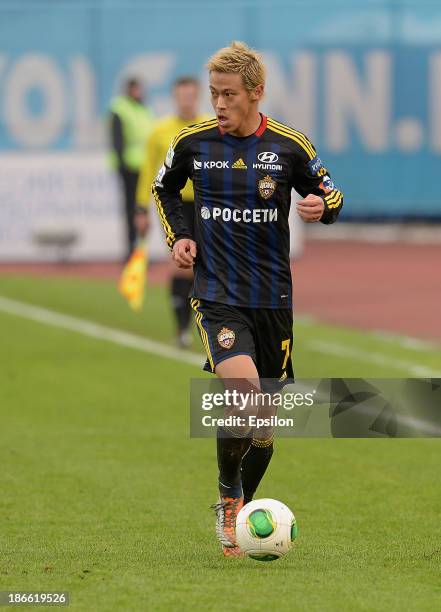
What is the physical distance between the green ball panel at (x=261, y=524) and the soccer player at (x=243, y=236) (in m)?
0.28

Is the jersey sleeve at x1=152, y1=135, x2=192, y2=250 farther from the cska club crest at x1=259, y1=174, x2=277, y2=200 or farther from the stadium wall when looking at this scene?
the stadium wall

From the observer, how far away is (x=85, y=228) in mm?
22344

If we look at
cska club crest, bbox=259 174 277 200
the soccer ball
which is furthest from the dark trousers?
the soccer ball

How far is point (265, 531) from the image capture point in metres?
5.98

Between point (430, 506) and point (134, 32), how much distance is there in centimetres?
2068

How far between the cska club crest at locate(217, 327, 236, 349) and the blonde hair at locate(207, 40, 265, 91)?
984 mm

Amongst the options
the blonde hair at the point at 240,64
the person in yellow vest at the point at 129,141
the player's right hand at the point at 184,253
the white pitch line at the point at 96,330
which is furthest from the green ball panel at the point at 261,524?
the person in yellow vest at the point at 129,141

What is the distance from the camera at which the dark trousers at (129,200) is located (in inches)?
829

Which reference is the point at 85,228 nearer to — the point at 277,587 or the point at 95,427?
the point at 95,427

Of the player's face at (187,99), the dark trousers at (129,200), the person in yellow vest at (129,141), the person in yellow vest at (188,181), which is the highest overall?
the player's face at (187,99)

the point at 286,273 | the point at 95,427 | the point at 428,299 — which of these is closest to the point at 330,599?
the point at 286,273

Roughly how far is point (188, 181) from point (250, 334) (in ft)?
19.8

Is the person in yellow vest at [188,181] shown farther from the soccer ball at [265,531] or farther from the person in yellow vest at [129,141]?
the person in yellow vest at [129,141]

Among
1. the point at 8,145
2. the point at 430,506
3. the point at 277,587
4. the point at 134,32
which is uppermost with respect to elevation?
the point at 277,587
